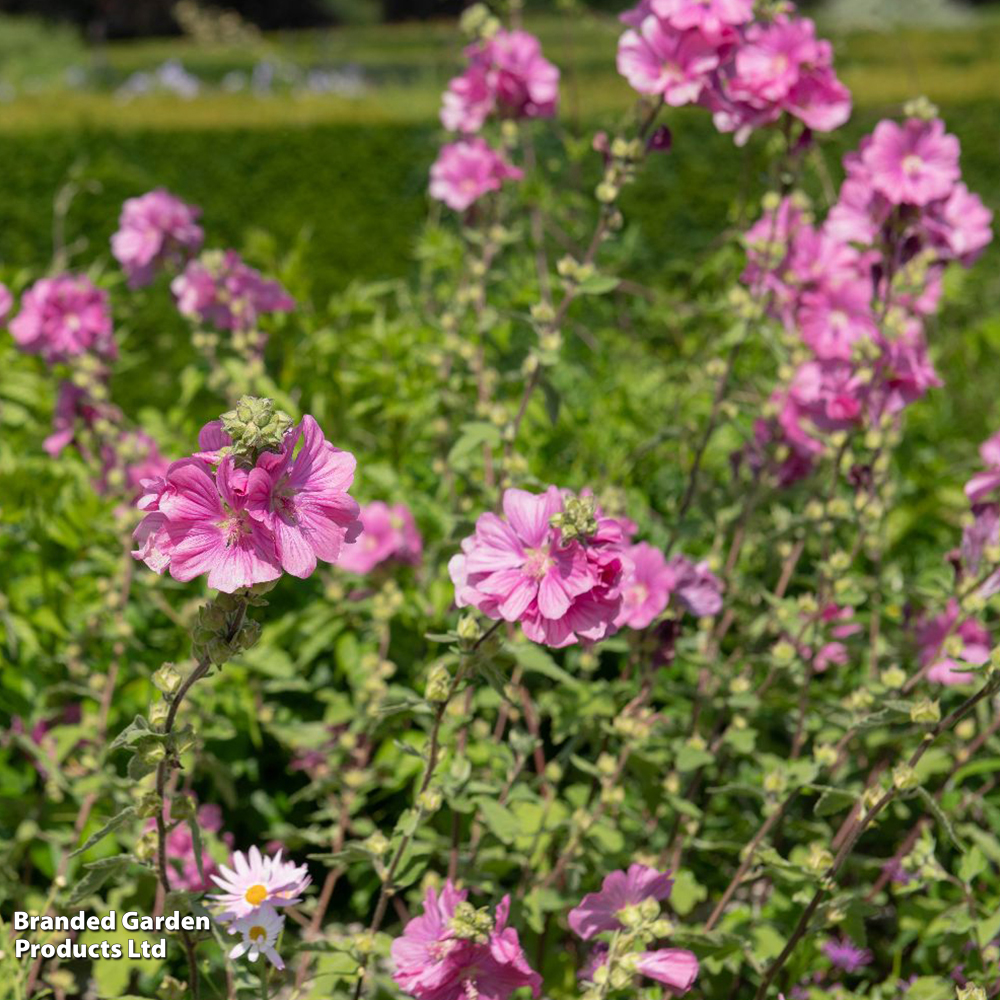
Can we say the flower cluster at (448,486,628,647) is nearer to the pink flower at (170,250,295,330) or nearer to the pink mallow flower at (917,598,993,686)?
the pink mallow flower at (917,598,993,686)

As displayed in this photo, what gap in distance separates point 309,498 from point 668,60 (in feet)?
3.81

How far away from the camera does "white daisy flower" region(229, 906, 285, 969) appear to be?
136 centimetres

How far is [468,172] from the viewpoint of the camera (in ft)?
9.27

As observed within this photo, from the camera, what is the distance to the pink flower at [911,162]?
7.04 feet

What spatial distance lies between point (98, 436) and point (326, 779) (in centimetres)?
103

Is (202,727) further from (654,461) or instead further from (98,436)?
(654,461)

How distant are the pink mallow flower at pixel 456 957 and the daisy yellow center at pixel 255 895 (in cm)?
18

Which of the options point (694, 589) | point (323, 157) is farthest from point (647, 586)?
point (323, 157)

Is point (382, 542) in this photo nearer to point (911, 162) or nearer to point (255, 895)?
point (255, 895)

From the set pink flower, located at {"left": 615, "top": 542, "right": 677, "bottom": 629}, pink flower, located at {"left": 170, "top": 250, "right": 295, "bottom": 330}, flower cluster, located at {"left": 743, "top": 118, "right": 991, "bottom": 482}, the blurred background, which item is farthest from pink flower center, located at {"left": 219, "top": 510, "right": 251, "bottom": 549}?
the blurred background

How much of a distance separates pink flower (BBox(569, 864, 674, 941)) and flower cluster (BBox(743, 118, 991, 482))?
1.00 m

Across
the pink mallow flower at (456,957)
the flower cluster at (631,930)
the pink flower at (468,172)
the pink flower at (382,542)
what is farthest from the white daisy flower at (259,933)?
the pink flower at (468,172)

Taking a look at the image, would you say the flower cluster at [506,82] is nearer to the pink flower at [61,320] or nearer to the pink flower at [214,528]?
the pink flower at [61,320]

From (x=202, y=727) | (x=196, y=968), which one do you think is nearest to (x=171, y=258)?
(x=202, y=727)
